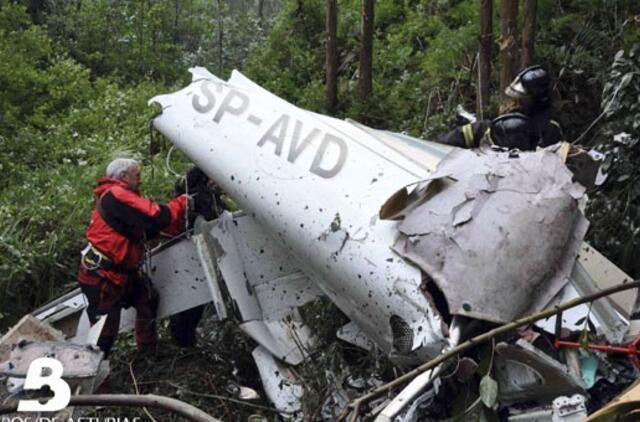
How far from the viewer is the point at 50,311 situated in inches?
222

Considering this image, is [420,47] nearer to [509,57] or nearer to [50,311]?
[509,57]

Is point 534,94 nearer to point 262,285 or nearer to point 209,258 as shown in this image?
point 262,285

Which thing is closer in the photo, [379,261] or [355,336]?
[379,261]

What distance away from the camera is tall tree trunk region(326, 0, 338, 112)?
9484 millimetres

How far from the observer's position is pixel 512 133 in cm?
483

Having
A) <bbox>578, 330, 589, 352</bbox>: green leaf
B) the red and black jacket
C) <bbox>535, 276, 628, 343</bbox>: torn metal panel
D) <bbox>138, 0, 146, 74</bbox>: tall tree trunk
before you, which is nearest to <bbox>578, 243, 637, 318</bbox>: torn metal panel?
<bbox>535, 276, 628, 343</bbox>: torn metal panel

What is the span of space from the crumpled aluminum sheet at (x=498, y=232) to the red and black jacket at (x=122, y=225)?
6.22 feet

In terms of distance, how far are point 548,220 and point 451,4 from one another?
744 cm

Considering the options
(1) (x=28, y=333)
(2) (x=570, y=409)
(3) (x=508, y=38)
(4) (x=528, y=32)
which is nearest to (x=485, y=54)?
(4) (x=528, y=32)

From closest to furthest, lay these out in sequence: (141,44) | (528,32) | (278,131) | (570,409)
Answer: (570,409)
(278,131)
(528,32)
(141,44)

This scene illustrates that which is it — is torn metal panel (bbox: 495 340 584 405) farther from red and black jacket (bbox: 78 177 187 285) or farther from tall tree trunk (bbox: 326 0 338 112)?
tall tree trunk (bbox: 326 0 338 112)

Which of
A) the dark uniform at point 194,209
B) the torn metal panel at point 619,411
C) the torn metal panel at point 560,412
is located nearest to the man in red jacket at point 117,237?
the dark uniform at point 194,209

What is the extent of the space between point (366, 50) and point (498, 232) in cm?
574

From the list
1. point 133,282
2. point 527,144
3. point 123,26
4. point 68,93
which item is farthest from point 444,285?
point 123,26
